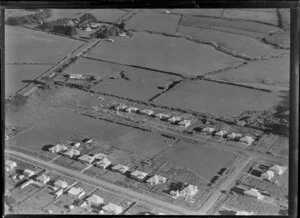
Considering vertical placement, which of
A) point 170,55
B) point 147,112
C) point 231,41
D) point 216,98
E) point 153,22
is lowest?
point 147,112

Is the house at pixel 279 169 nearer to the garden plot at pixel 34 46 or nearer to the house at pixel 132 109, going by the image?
the house at pixel 132 109

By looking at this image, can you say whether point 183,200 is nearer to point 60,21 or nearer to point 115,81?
point 115,81

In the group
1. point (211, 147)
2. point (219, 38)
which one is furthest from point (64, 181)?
point (219, 38)

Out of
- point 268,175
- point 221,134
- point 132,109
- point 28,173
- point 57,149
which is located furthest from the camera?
point 132,109

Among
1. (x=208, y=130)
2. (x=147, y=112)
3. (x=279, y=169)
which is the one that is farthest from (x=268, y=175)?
(x=147, y=112)

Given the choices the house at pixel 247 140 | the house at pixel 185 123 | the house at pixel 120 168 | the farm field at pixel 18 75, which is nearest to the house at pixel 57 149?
the house at pixel 120 168

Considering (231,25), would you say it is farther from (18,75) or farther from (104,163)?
(18,75)

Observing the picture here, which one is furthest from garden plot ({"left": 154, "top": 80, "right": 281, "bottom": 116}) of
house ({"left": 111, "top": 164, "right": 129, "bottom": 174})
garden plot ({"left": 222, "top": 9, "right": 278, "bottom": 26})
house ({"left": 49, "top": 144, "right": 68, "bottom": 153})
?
house ({"left": 49, "top": 144, "right": 68, "bottom": 153})
